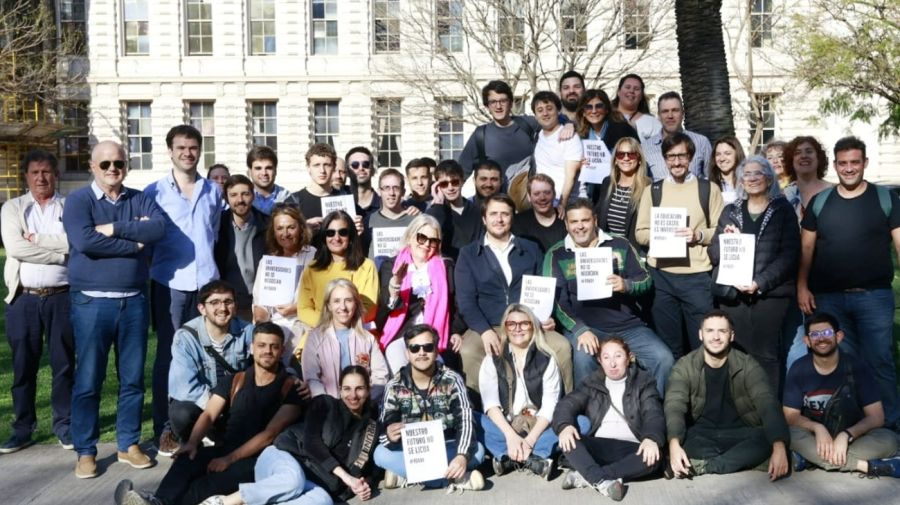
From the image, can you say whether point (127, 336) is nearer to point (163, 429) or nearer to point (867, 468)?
point (163, 429)

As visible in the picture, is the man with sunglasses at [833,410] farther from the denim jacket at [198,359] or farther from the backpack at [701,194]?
the denim jacket at [198,359]

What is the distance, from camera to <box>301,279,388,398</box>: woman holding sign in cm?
697

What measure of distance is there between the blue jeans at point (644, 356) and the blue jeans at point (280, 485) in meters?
2.11

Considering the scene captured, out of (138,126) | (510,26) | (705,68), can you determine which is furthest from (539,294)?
(138,126)

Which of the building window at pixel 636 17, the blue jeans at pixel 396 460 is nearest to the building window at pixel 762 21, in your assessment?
the building window at pixel 636 17

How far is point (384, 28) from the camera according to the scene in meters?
39.0

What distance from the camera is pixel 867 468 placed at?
6.59m

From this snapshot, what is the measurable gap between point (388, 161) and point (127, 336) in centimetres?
3295

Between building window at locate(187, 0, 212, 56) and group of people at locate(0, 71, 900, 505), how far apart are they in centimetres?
3398

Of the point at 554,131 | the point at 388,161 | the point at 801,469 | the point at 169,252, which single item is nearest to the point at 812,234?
the point at 801,469

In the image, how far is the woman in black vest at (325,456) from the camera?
6.09m

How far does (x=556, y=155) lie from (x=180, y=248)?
10.8 ft

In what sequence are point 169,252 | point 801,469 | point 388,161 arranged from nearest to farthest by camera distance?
point 801,469 → point 169,252 → point 388,161

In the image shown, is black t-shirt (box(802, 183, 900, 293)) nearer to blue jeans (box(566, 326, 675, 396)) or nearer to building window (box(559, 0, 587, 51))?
blue jeans (box(566, 326, 675, 396))
